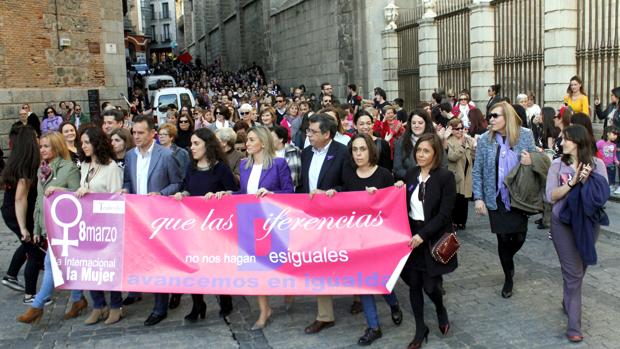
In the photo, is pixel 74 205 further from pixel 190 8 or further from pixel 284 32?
pixel 190 8

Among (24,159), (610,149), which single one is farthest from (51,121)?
(610,149)

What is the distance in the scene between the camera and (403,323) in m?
5.93

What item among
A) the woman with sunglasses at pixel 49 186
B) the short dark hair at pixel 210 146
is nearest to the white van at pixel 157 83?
the woman with sunglasses at pixel 49 186

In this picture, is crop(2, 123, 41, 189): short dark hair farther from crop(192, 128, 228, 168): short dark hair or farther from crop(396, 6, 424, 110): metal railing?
crop(396, 6, 424, 110): metal railing

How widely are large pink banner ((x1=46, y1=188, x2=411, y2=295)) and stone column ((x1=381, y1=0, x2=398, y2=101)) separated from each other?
16.5 meters

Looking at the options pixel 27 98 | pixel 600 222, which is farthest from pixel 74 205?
pixel 27 98

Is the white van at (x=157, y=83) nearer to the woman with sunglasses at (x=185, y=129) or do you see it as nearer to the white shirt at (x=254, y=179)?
the woman with sunglasses at (x=185, y=129)

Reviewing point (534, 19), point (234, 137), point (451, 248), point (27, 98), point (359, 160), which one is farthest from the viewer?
point (27, 98)

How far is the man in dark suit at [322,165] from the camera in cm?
587

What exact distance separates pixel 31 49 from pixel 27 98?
1437mm

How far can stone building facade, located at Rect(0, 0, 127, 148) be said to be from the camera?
18250mm

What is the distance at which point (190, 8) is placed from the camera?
222 feet

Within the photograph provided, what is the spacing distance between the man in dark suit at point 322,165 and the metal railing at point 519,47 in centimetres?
929

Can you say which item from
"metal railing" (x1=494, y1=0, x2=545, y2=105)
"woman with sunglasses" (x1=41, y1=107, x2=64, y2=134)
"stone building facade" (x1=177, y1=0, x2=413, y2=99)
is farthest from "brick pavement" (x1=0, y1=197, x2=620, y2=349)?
"stone building facade" (x1=177, y1=0, x2=413, y2=99)
